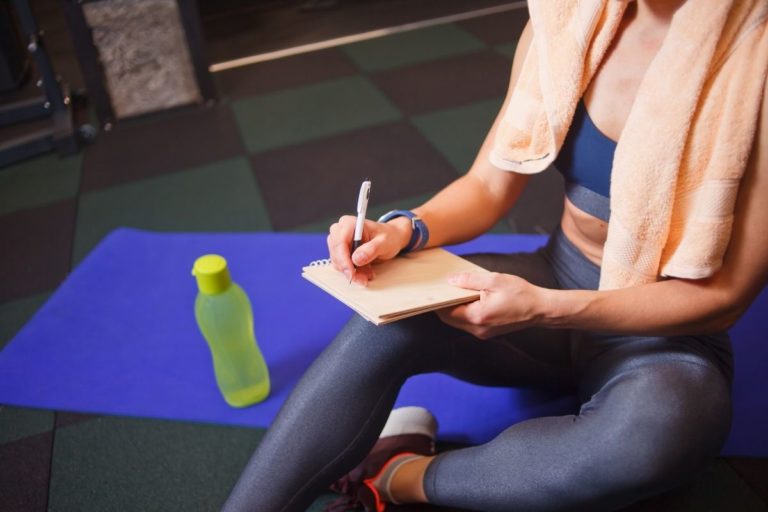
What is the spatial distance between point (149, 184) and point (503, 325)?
175 centimetres

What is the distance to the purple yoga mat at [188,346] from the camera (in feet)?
4.22

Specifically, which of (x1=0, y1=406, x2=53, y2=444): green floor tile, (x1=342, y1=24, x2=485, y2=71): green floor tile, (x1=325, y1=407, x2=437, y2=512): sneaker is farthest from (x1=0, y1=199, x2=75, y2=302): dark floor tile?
(x1=342, y1=24, x2=485, y2=71): green floor tile

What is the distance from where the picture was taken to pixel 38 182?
2328 mm

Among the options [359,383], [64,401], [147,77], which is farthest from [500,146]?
[147,77]

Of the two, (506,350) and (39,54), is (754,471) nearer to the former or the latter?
(506,350)

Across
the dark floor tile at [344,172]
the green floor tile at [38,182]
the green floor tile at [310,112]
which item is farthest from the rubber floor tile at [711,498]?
the green floor tile at [38,182]

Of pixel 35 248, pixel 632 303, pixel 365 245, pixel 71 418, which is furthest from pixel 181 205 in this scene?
pixel 632 303

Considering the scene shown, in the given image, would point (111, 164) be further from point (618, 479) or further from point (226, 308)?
point (618, 479)

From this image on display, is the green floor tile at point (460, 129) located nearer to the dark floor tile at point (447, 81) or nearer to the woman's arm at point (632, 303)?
the dark floor tile at point (447, 81)

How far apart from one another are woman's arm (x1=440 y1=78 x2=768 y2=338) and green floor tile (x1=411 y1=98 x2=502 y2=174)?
1.34 metres

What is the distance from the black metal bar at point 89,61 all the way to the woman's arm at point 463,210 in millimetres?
1953

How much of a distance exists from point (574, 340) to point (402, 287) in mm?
340

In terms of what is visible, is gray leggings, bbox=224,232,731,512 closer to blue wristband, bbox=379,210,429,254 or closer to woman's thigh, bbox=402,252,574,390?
woman's thigh, bbox=402,252,574,390

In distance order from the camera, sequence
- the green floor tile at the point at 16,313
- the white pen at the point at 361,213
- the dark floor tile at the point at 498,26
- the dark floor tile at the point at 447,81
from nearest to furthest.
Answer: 1. the white pen at the point at 361,213
2. the green floor tile at the point at 16,313
3. the dark floor tile at the point at 447,81
4. the dark floor tile at the point at 498,26
